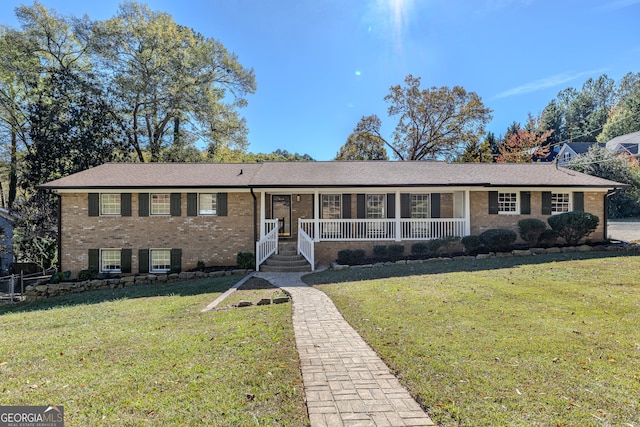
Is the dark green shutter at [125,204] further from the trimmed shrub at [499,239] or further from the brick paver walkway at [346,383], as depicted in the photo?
the trimmed shrub at [499,239]

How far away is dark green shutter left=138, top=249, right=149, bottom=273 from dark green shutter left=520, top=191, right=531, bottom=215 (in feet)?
52.2

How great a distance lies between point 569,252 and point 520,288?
662 centimetres

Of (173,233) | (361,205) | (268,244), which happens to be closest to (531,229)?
(361,205)

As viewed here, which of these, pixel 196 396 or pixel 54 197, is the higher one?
pixel 54 197

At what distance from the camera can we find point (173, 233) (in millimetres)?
13633

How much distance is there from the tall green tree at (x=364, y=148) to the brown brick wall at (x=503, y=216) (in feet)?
61.5

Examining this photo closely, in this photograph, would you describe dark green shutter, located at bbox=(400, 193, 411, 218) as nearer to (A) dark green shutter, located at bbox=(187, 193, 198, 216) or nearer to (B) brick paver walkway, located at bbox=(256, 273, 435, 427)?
(A) dark green shutter, located at bbox=(187, 193, 198, 216)

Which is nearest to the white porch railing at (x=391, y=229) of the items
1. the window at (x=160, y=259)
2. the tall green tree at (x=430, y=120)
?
the window at (x=160, y=259)

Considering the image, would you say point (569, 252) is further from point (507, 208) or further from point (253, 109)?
point (253, 109)

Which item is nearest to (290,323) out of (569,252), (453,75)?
(569,252)

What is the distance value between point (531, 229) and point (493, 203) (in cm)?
175

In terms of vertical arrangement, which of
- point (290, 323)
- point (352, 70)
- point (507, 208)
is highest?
point (352, 70)

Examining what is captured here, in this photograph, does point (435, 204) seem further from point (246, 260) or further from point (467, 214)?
point (246, 260)

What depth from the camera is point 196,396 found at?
322cm
